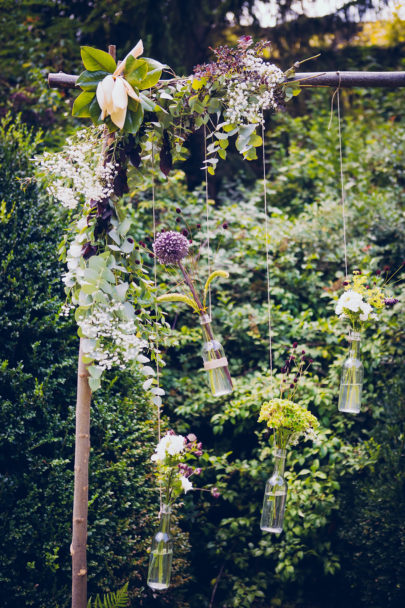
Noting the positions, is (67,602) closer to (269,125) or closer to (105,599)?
(105,599)

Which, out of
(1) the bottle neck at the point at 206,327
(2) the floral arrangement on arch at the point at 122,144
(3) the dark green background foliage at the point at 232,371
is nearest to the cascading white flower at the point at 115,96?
(2) the floral arrangement on arch at the point at 122,144

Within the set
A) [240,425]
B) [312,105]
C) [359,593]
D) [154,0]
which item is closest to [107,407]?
[240,425]

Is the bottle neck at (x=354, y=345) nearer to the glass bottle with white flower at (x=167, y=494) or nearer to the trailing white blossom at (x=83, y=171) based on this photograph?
the glass bottle with white flower at (x=167, y=494)

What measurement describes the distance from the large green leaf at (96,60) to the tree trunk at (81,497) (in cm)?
101

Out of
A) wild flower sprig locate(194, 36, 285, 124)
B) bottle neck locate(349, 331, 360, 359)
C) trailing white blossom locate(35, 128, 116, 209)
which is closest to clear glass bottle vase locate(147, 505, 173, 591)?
bottle neck locate(349, 331, 360, 359)

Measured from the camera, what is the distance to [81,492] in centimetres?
202

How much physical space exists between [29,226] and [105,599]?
Result: 5.42 feet

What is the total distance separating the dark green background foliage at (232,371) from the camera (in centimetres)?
247

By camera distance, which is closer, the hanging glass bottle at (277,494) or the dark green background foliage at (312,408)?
the hanging glass bottle at (277,494)

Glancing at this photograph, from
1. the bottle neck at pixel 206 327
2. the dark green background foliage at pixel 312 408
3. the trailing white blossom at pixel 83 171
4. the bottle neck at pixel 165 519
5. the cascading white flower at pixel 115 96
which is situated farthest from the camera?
the dark green background foliage at pixel 312 408

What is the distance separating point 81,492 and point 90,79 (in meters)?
1.43

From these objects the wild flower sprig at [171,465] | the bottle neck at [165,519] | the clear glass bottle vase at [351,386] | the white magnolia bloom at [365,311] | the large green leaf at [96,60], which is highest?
the large green leaf at [96,60]

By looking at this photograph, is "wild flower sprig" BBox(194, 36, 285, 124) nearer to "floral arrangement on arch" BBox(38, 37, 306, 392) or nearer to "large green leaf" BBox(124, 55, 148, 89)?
"floral arrangement on arch" BBox(38, 37, 306, 392)

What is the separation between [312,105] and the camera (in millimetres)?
5609
